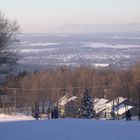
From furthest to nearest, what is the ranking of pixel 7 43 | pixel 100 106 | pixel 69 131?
1. pixel 100 106
2. pixel 7 43
3. pixel 69 131

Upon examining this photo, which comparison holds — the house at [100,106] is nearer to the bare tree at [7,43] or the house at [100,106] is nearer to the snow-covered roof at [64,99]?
the snow-covered roof at [64,99]

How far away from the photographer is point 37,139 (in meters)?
15.2

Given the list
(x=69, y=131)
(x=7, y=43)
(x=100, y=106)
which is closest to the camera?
(x=69, y=131)

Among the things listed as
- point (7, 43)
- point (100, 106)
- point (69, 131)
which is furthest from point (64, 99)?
point (69, 131)

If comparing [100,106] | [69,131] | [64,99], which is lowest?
[100,106]

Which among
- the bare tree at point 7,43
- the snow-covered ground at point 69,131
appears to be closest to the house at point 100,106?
the bare tree at point 7,43

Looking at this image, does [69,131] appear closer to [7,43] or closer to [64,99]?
[7,43]

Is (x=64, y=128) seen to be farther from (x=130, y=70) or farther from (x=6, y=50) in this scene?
(x=130, y=70)

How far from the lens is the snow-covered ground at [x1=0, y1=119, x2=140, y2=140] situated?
51.6 ft

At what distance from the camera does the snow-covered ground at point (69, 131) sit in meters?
15.7

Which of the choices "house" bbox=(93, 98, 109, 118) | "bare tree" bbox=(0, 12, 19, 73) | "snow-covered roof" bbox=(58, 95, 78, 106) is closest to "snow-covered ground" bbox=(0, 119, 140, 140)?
"bare tree" bbox=(0, 12, 19, 73)

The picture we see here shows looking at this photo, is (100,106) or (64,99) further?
(64,99)

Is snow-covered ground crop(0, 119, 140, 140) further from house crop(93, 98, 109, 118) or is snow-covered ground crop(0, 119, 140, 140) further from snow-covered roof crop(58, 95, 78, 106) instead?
snow-covered roof crop(58, 95, 78, 106)

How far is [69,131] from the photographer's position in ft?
57.0
